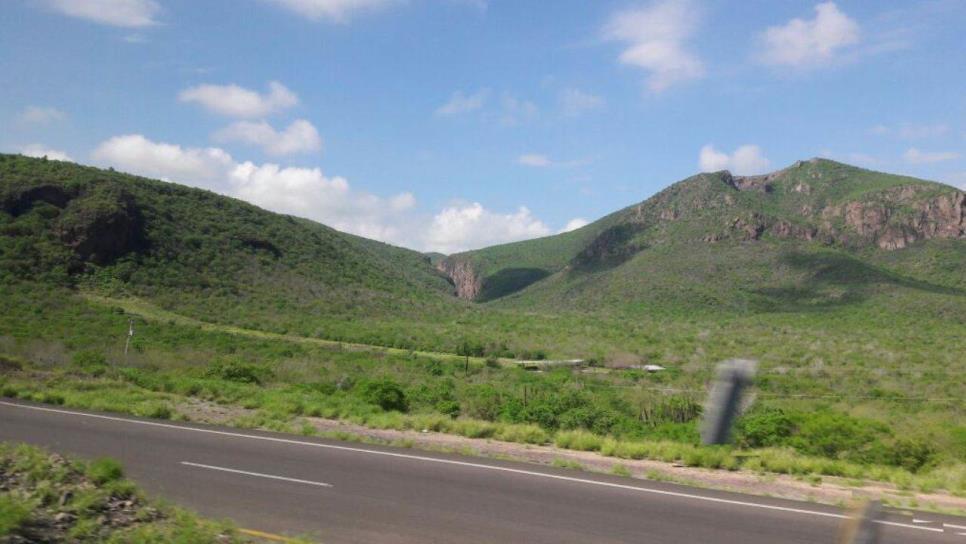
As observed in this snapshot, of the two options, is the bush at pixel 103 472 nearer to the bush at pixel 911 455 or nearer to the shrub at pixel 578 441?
the shrub at pixel 578 441

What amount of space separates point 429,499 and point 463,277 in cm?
16038

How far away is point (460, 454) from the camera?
14930 mm

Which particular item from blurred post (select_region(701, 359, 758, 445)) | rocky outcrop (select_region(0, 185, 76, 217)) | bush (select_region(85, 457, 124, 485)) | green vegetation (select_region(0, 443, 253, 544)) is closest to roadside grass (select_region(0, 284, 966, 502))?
bush (select_region(85, 457, 124, 485))

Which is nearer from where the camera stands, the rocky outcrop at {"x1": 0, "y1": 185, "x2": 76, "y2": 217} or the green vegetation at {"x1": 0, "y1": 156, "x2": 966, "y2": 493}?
the green vegetation at {"x1": 0, "y1": 156, "x2": 966, "y2": 493}

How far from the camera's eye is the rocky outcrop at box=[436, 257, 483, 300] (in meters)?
158

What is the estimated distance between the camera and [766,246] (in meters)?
99.2

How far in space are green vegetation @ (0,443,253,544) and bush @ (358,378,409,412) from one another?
14715 mm

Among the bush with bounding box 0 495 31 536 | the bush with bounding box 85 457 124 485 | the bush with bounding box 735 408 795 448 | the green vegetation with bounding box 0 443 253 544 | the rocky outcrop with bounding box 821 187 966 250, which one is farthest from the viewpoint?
the rocky outcrop with bounding box 821 187 966 250

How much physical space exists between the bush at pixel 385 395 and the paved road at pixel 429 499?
316 inches

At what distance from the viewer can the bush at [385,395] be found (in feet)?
75.4

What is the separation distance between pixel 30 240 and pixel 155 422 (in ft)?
145

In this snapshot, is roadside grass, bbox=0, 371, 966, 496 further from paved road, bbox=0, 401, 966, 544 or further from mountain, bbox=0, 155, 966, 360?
mountain, bbox=0, 155, 966, 360

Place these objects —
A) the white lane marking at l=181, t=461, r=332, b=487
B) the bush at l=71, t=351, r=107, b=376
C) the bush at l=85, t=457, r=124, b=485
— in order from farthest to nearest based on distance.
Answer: the bush at l=71, t=351, r=107, b=376
the white lane marking at l=181, t=461, r=332, b=487
the bush at l=85, t=457, r=124, b=485

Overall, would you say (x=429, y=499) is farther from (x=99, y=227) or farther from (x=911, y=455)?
(x=99, y=227)
